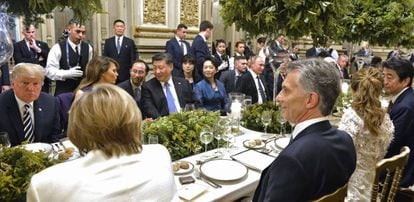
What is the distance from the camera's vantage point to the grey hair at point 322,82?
127cm

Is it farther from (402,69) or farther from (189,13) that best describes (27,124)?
(189,13)

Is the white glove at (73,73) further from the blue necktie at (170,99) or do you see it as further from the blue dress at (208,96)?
the blue dress at (208,96)

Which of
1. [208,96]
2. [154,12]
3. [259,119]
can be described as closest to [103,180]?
[259,119]

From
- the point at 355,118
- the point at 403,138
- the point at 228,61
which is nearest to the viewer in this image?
the point at 355,118

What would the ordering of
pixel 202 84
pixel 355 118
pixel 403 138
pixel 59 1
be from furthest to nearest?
pixel 202 84 < pixel 403 138 < pixel 355 118 < pixel 59 1

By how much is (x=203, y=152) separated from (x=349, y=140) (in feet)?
3.15

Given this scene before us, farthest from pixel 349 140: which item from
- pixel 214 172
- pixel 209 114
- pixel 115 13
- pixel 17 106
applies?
pixel 115 13

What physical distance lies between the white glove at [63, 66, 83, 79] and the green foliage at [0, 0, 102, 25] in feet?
7.91

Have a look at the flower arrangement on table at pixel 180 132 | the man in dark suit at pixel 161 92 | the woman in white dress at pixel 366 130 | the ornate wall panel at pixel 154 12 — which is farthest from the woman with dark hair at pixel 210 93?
the ornate wall panel at pixel 154 12

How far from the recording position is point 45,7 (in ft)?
4.16

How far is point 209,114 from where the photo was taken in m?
2.28

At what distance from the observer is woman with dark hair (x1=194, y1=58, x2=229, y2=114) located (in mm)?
3549

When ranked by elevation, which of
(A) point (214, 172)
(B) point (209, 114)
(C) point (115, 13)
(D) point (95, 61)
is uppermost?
(C) point (115, 13)

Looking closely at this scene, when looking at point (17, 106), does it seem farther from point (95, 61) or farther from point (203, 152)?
point (203, 152)
